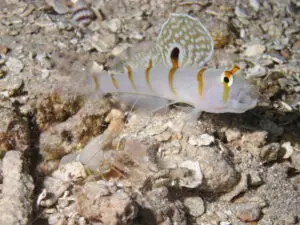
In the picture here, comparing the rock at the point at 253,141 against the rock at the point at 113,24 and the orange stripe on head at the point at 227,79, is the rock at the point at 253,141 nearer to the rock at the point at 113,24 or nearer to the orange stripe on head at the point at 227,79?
the orange stripe on head at the point at 227,79

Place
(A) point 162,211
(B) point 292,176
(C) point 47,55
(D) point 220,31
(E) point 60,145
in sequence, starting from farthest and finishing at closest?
(D) point 220,31
(C) point 47,55
(B) point 292,176
(E) point 60,145
(A) point 162,211

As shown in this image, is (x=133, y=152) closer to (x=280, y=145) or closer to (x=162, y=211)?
(x=162, y=211)

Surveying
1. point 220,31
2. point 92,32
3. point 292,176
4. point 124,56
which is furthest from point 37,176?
point 220,31

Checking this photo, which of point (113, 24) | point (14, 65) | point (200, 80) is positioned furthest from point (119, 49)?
point (200, 80)

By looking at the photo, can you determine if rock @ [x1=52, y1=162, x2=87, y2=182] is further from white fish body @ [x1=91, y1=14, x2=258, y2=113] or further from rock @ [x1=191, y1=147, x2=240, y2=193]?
rock @ [x1=191, y1=147, x2=240, y2=193]

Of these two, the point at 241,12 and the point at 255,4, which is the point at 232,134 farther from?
the point at 255,4

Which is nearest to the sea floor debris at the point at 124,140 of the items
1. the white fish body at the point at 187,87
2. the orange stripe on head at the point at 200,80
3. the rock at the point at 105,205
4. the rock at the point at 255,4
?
the rock at the point at 105,205

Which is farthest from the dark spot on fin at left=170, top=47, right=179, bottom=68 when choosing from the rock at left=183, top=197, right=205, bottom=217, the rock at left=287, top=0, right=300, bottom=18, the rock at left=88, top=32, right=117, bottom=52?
the rock at left=287, top=0, right=300, bottom=18
